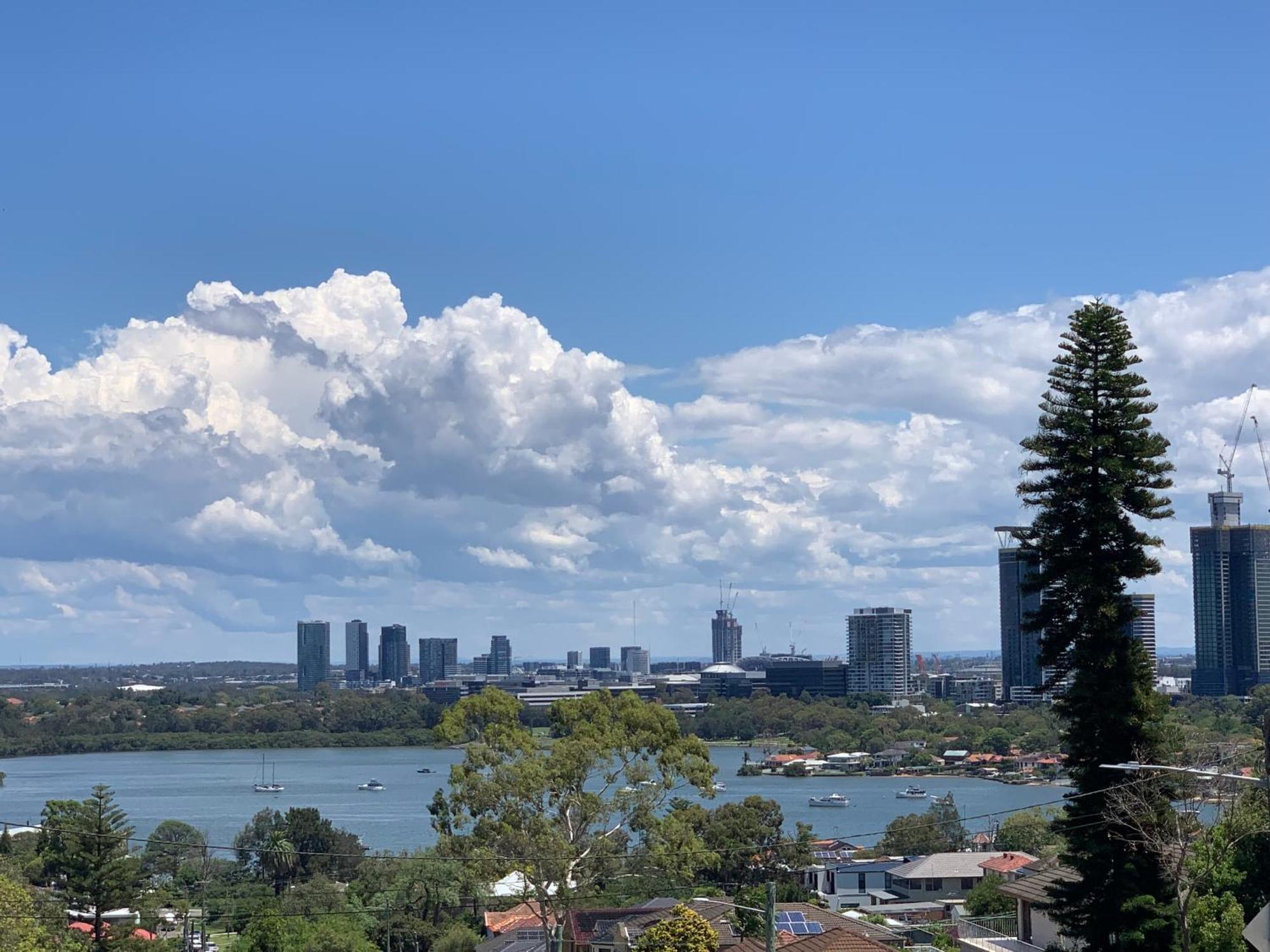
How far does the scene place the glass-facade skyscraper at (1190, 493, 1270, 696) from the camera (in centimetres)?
18888

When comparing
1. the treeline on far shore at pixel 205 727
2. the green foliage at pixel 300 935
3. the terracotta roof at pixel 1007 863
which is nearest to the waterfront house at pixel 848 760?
the treeline on far shore at pixel 205 727

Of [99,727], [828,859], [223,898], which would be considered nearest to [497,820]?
[223,898]

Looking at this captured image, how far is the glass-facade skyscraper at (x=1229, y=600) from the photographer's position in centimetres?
18888

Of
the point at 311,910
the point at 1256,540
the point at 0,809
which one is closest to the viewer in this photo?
the point at 311,910

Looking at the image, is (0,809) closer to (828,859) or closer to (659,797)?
(828,859)

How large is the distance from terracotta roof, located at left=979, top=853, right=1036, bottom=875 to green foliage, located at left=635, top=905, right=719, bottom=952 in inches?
775

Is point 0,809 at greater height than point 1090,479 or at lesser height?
lesser

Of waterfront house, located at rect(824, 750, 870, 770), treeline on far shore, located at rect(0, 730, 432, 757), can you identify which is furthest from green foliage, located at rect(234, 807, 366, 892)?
treeline on far shore, located at rect(0, 730, 432, 757)

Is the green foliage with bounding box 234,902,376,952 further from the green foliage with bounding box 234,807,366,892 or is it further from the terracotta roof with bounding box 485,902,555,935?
the green foliage with bounding box 234,807,366,892

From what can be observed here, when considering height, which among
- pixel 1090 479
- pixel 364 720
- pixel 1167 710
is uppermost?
pixel 1090 479

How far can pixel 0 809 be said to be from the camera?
3939 inches

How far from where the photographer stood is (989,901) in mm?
42875

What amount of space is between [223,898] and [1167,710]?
45176 mm

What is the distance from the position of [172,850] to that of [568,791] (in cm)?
4434
